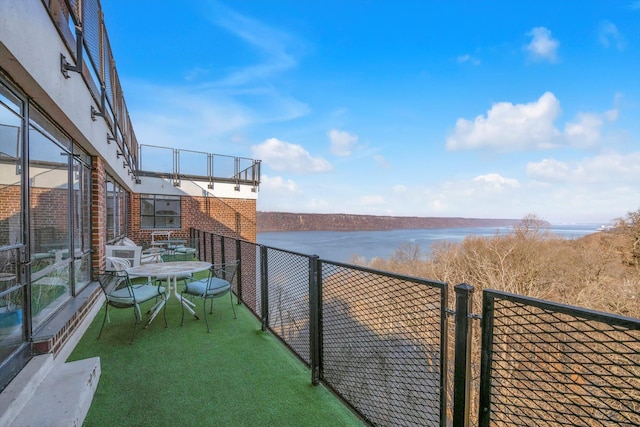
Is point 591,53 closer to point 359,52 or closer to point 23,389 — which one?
point 359,52

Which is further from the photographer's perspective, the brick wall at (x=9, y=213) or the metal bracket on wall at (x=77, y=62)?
the metal bracket on wall at (x=77, y=62)

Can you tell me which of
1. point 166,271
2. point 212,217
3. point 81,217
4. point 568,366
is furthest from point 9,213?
point 212,217

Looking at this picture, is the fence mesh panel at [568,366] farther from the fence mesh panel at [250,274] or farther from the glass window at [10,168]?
the fence mesh panel at [250,274]

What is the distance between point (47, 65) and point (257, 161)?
1094 centimetres

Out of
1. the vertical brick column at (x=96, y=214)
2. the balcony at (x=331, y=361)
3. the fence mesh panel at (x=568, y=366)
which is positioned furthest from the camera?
the vertical brick column at (x=96, y=214)

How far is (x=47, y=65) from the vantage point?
2.22 metres

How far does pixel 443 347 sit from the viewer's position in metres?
1.55

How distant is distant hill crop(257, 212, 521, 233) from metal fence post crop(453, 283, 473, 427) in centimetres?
1360

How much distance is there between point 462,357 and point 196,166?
40.6 feet

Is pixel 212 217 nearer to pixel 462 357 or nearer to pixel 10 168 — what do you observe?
pixel 10 168

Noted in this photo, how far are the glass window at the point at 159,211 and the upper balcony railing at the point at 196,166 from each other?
0.73m

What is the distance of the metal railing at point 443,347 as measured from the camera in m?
1.09

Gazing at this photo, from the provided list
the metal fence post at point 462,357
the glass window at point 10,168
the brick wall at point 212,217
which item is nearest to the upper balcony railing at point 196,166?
the brick wall at point 212,217

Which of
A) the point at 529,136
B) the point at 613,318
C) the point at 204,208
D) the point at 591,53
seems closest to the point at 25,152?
the point at 613,318
